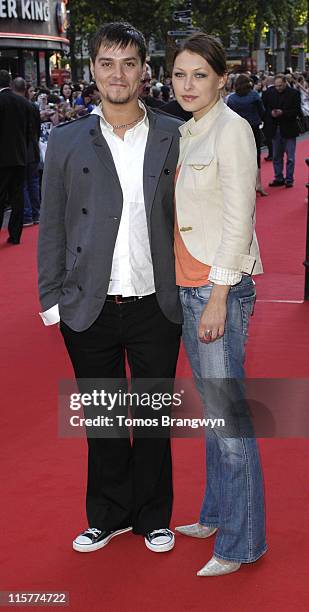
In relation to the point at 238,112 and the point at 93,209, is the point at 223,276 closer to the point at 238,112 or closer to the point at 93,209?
the point at 93,209

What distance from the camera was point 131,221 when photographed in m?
3.25

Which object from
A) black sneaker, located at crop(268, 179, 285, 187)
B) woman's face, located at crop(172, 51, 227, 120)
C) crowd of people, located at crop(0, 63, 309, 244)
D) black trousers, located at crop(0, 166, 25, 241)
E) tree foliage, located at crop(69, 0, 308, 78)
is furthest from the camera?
tree foliage, located at crop(69, 0, 308, 78)

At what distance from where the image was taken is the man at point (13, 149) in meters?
10.5

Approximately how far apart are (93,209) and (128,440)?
977 mm

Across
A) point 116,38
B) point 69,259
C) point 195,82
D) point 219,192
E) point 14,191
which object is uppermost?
point 116,38

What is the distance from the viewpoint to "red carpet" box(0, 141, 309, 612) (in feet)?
11.0

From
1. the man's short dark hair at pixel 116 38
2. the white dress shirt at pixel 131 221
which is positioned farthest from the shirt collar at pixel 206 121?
the man's short dark hair at pixel 116 38

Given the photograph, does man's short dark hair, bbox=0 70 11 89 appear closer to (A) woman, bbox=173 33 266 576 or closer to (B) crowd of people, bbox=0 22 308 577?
(B) crowd of people, bbox=0 22 308 577

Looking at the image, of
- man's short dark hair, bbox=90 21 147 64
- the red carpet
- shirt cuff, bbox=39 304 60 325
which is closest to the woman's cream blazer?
man's short dark hair, bbox=90 21 147 64

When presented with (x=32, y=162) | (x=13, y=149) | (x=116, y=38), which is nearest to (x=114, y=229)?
(x=116, y=38)

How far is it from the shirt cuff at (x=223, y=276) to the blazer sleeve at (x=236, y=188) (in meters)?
0.02

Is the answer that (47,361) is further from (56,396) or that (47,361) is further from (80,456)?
(80,456)

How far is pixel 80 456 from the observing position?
465cm

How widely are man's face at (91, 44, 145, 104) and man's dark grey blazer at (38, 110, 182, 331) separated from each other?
0.45 feet
